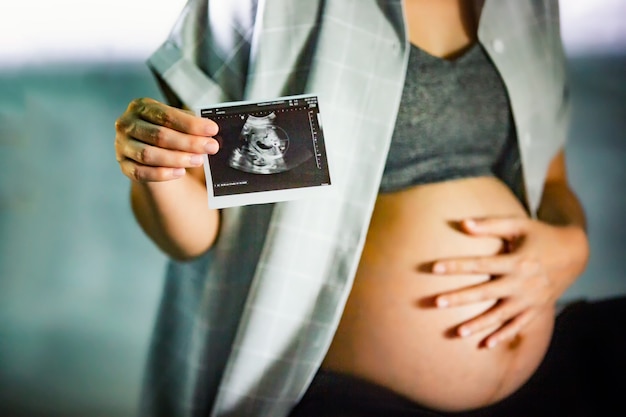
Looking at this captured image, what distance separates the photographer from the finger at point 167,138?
67 cm

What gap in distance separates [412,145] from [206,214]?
26 cm

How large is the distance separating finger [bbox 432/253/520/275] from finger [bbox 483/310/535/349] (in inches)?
2.5

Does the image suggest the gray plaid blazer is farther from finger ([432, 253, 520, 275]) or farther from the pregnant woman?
finger ([432, 253, 520, 275])

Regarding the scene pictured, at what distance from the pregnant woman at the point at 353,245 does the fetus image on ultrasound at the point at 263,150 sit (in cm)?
4

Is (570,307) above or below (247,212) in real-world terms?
below

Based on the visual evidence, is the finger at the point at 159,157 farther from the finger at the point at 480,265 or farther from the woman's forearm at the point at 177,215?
the finger at the point at 480,265

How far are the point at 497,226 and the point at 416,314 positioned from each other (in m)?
0.15

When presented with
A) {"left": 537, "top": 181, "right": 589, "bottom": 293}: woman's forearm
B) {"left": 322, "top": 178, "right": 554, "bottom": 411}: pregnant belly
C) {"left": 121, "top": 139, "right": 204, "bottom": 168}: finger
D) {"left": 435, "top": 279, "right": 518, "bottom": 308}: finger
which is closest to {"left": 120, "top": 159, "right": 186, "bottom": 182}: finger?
{"left": 121, "top": 139, "right": 204, "bottom": 168}: finger

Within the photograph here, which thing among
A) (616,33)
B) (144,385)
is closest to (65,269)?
(144,385)

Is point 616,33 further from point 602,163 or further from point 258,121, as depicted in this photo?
point 258,121

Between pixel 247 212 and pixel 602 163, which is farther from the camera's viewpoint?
pixel 602 163

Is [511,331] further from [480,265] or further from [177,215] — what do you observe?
[177,215]

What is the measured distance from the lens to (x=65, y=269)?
776 millimetres

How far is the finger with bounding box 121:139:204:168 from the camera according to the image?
66 cm
